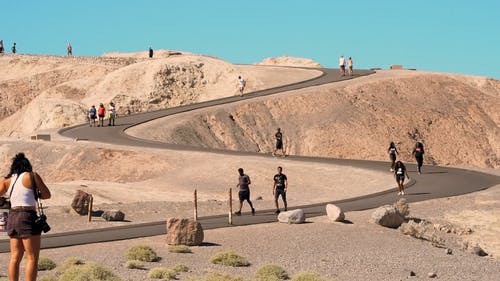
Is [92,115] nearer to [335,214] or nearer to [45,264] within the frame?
[335,214]

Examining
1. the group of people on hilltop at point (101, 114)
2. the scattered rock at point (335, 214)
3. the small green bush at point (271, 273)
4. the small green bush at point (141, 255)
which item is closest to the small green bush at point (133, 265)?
the small green bush at point (141, 255)

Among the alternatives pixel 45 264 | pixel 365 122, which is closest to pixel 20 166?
pixel 45 264

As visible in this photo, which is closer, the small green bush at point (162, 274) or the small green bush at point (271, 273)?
the small green bush at point (162, 274)

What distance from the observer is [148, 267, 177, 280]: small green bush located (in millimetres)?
19141

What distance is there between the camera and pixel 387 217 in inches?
1131

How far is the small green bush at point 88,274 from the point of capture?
691 inches

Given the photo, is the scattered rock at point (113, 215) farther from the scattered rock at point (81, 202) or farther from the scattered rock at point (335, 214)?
the scattered rock at point (335, 214)

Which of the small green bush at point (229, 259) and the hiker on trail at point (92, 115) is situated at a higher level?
the hiker on trail at point (92, 115)

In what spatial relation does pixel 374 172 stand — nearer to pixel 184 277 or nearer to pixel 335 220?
pixel 335 220

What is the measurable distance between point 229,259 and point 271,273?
5.91ft

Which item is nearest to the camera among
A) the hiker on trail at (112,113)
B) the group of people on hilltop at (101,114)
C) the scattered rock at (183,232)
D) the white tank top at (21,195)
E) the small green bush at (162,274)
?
the white tank top at (21,195)

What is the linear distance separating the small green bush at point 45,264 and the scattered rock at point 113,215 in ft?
28.6

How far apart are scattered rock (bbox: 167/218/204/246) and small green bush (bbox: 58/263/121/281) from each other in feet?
16.1

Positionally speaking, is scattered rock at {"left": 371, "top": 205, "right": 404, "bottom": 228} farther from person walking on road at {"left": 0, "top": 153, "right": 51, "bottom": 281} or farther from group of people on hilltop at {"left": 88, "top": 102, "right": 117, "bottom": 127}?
group of people on hilltop at {"left": 88, "top": 102, "right": 117, "bottom": 127}
